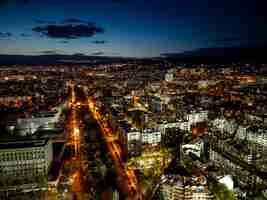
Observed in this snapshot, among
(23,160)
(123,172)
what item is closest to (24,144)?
(23,160)

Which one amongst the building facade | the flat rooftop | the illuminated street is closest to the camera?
the illuminated street

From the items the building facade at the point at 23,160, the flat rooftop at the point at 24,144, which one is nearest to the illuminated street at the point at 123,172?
the building facade at the point at 23,160

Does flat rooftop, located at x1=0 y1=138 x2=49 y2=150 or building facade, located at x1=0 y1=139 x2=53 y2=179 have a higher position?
flat rooftop, located at x1=0 y1=138 x2=49 y2=150

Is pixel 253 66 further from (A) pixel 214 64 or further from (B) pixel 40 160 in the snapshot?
(B) pixel 40 160

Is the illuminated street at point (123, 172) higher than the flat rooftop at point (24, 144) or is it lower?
lower

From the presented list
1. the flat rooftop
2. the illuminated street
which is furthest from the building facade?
the illuminated street

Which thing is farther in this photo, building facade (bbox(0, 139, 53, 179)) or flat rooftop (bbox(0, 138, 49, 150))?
flat rooftop (bbox(0, 138, 49, 150))

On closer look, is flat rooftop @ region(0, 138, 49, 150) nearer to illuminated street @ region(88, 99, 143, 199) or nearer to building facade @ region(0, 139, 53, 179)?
building facade @ region(0, 139, 53, 179)

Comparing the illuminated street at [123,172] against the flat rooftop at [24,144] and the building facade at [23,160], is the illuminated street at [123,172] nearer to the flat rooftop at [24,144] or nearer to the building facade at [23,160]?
the building facade at [23,160]

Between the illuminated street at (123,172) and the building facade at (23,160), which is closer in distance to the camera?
the illuminated street at (123,172)

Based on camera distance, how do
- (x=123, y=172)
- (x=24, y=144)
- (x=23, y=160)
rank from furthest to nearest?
(x=123, y=172) → (x=24, y=144) → (x=23, y=160)

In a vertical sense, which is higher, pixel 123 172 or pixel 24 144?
pixel 24 144

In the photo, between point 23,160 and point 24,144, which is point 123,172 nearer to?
point 23,160
